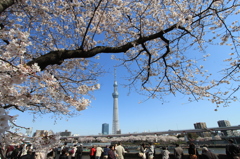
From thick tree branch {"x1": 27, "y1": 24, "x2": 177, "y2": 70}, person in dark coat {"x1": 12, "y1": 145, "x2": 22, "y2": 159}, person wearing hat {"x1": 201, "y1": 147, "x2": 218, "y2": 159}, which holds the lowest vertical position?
person in dark coat {"x1": 12, "y1": 145, "x2": 22, "y2": 159}

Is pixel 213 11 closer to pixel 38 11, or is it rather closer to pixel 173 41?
pixel 173 41

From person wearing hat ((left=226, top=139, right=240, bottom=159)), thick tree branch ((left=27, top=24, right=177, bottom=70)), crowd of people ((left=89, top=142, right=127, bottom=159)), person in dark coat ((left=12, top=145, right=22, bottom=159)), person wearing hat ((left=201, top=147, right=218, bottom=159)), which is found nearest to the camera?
thick tree branch ((left=27, top=24, right=177, bottom=70))

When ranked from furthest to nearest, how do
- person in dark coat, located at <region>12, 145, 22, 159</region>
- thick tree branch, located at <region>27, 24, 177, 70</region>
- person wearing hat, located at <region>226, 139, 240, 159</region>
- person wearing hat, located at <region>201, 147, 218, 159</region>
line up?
person in dark coat, located at <region>12, 145, 22, 159</region>
person wearing hat, located at <region>226, 139, 240, 159</region>
person wearing hat, located at <region>201, 147, 218, 159</region>
thick tree branch, located at <region>27, 24, 177, 70</region>

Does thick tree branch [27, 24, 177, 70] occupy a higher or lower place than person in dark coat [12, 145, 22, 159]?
higher

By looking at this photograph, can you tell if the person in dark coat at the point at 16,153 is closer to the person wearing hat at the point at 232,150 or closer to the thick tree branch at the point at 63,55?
the thick tree branch at the point at 63,55

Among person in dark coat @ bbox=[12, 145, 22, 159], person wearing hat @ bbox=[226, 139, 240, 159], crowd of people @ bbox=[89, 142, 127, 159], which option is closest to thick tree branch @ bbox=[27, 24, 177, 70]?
crowd of people @ bbox=[89, 142, 127, 159]

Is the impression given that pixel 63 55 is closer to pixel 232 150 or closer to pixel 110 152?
pixel 110 152

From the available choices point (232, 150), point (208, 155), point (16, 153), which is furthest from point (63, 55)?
point (16, 153)

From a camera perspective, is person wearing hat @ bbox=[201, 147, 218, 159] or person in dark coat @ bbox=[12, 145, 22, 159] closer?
person wearing hat @ bbox=[201, 147, 218, 159]

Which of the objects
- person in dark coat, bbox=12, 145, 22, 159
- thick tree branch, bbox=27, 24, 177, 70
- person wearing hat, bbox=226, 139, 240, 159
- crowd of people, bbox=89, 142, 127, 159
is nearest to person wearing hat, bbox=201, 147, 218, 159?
person wearing hat, bbox=226, 139, 240, 159

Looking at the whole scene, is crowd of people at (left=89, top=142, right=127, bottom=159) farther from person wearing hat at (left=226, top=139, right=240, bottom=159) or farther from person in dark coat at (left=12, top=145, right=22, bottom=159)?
person wearing hat at (left=226, top=139, right=240, bottom=159)

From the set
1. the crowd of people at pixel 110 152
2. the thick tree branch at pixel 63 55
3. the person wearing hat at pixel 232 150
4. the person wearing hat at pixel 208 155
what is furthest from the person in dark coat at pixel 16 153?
the person wearing hat at pixel 232 150

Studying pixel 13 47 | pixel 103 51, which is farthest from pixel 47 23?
pixel 13 47

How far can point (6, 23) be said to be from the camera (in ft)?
11.1
